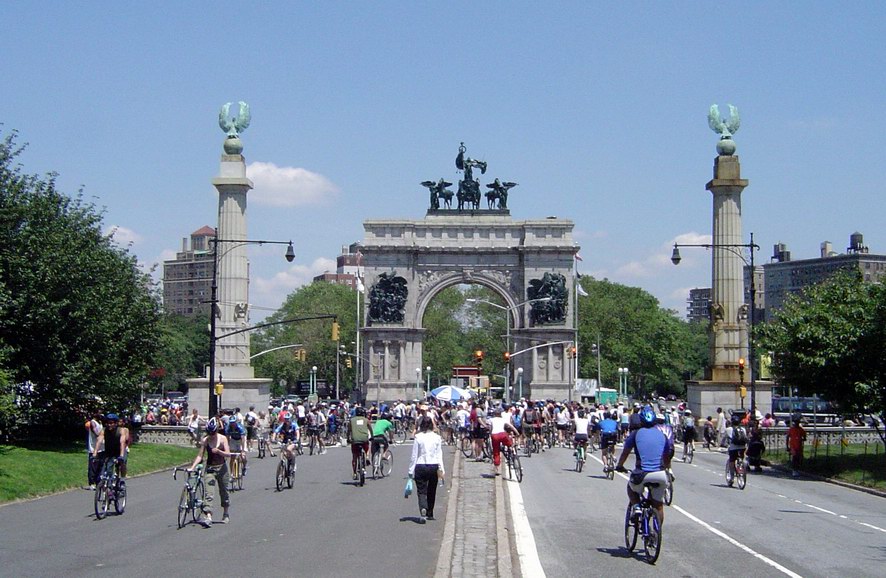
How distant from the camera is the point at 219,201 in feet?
194

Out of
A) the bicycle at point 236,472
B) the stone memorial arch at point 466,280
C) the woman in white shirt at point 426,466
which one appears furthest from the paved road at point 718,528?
the stone memorial arch at point 466,280

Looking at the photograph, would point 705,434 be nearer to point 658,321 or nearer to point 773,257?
point 658,321

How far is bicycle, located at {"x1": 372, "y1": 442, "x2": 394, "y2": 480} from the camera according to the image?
26156 millimetres

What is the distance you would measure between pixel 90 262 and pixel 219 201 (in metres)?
26.2

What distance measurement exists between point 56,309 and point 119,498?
13.4 metres

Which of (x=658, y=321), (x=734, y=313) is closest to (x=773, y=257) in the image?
(x=658, y=321)

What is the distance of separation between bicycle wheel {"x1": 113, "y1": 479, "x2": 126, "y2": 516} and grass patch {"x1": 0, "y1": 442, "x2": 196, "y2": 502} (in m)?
3.91

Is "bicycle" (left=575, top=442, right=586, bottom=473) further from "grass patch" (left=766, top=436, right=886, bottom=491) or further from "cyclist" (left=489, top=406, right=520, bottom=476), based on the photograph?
"grass patch" (left=766, top=436, right=886, bottom=491)

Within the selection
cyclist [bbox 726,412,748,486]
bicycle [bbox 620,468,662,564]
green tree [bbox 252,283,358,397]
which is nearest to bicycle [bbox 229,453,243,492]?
cyclist [bbox 726,412,748,486]

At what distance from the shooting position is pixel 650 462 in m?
13.8

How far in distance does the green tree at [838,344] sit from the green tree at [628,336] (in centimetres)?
7230

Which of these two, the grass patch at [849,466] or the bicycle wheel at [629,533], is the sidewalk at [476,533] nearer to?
the bicycle wheel at [629,533]

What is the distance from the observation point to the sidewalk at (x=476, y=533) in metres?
13.0

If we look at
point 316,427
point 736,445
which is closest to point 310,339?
point 316,427
